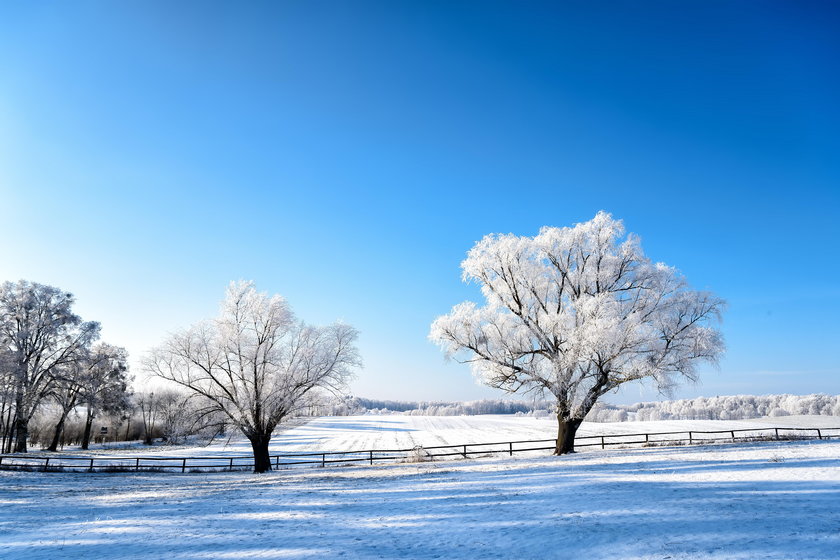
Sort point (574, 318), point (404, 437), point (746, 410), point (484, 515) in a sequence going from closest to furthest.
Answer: point (484, 515)
point (574, 318)
point (404, 437)
point (746, 410)

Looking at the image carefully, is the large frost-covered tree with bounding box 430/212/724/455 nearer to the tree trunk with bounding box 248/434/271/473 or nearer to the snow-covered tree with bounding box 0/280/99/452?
the tree trunk with bounding box 248/434/271/473

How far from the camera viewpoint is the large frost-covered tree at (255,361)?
86.9 ft

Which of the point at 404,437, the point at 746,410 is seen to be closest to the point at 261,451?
the point at 404,437

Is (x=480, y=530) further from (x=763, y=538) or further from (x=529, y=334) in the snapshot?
(x=529, y=334)

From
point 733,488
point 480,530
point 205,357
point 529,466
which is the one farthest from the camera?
point 205,357

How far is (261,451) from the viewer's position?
2817 cm

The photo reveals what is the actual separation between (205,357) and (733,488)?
25448 mm

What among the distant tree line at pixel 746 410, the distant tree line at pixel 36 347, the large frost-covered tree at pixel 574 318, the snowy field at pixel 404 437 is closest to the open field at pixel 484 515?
the large frost-covered tree at pixel 574 318

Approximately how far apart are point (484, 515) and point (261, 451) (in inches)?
782

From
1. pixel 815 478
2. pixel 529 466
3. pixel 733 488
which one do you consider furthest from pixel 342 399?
pixel 815 478

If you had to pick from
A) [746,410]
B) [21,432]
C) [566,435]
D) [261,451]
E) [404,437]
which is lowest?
[746,410]

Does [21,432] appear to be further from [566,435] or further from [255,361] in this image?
[566,435]

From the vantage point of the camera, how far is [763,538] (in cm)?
927

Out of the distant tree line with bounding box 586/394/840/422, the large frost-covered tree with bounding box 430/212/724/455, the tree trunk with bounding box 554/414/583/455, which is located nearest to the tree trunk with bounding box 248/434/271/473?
the large frost-covered tree with bounding box 430/212/724/455
